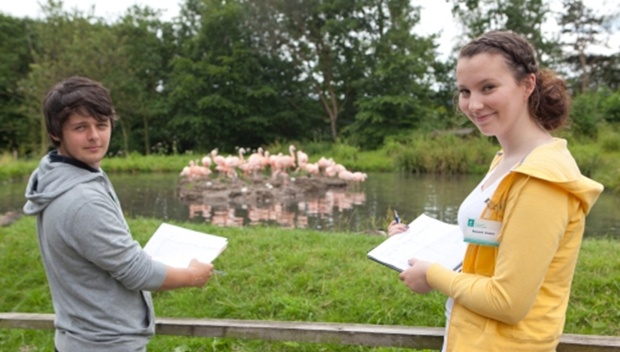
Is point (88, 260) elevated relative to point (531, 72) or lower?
lower

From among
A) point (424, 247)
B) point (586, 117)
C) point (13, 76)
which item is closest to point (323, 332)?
point (424, 247)

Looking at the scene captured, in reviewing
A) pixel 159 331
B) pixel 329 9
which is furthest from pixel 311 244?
pixel 329 9

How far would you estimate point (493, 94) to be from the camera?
1.28 metres

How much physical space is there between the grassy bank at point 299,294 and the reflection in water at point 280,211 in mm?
2563

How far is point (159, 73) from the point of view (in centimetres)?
2591

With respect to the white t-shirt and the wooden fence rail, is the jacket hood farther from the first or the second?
the wooden fence rail

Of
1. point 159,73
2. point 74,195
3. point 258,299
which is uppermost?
point 159,73

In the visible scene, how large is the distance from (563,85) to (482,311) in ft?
2.04

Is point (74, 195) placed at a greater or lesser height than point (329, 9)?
lesser

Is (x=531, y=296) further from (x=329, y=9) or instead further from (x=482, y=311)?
(x=329, y=9)

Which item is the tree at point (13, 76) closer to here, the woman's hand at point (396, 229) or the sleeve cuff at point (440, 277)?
the woman's hand at point (396, 229)

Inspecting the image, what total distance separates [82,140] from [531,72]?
123cm

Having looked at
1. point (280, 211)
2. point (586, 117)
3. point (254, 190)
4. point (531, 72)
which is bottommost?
point (280, 211)

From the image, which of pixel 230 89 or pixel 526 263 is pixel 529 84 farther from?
pixel 230 89
